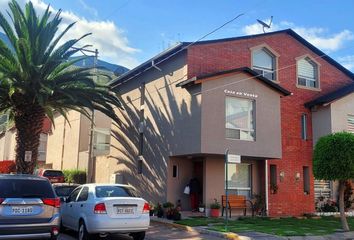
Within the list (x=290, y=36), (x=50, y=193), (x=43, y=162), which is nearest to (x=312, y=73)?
(x=290, y=36)

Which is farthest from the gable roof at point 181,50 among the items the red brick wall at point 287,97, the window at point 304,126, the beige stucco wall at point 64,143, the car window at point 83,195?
the beige stucco wall at point 64,143

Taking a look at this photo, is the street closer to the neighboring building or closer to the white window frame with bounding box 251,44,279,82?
the neighboring building

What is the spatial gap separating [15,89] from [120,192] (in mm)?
8791

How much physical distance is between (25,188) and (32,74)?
9.57 metres

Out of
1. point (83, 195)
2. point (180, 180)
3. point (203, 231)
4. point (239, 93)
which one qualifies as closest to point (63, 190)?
point (83, 195)

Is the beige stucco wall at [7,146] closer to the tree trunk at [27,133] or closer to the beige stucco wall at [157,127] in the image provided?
the beige stucco wall at [157,127]

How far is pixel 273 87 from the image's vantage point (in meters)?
20.6

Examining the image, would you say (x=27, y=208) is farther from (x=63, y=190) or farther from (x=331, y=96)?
(x=331, y=96)

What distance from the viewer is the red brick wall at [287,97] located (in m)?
21.1

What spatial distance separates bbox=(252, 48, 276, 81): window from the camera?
906 inches

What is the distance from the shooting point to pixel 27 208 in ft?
31.0

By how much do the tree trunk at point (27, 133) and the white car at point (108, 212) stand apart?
743 cm

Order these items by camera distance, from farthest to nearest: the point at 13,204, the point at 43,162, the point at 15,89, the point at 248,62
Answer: the point at 43,162 → the point at 248,62 → the point at 15,89 → the point at 13,204

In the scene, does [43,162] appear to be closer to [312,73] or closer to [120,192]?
[312,73]
